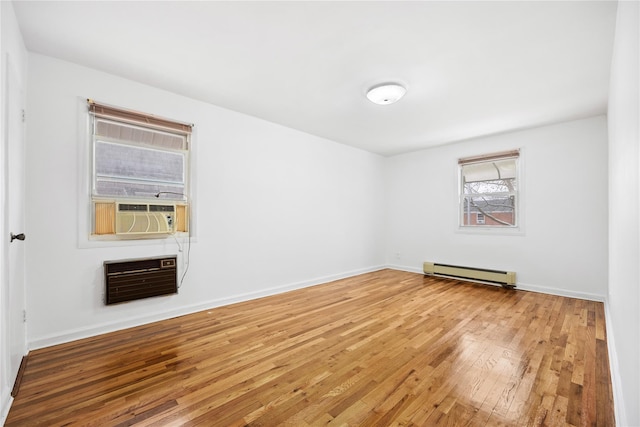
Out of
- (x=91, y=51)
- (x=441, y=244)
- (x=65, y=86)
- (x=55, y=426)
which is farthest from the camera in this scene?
(x=441, y=244)

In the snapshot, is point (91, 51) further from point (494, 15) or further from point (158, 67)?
point (494, 15)

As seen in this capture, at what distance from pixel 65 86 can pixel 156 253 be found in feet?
6.22

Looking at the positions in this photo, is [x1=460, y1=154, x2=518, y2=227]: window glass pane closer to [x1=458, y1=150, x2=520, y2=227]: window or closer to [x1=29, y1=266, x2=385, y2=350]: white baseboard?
[x1=458, y1=150, x2=520, y2=227]: window

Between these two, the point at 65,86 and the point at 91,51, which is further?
the point at 65,86

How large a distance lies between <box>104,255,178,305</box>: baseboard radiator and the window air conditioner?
1.07 feet

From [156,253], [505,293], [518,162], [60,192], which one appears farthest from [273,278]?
[518,162]

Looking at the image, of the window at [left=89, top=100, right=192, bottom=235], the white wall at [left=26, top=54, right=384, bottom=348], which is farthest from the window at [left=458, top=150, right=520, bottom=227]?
the window at [left=89, top=100, right=192, bottom=235]

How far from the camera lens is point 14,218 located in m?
2.02

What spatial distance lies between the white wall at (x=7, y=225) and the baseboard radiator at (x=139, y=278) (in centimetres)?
68

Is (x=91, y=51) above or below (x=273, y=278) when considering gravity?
above

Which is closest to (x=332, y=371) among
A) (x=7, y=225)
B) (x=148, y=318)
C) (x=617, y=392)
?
(x=617, y=392)

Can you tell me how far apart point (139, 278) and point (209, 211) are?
110 centimetres

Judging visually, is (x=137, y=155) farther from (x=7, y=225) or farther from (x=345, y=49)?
(x=345, y=49)

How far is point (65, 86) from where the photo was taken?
2688 mm
